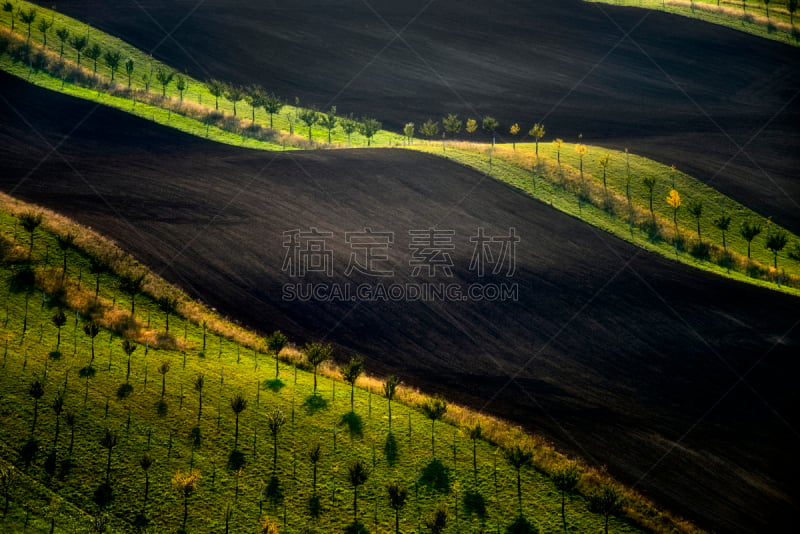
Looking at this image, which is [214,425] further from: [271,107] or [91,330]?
[271,107]

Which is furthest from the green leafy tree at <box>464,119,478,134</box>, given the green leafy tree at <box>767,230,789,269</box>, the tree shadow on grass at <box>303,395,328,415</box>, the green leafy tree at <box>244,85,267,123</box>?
the tree shadow on grass at <box>303,395,328,415</box>

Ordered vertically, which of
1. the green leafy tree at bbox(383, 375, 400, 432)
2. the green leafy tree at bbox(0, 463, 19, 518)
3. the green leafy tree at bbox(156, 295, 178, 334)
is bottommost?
the green leafy tree at bbox(383, 375, 400, 432)

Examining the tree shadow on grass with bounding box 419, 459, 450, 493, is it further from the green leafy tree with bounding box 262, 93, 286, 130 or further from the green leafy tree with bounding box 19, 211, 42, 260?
the green leafy tree with bounding box 262, 93, 286, 130

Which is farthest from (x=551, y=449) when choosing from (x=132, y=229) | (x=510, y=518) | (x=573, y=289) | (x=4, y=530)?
(x=132, y=229)

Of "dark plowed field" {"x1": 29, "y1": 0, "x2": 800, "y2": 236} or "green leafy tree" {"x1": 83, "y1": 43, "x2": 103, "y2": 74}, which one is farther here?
"dark plowed field" {"x1": 29, "y1": 0, "x2": 800, "y2": 236}

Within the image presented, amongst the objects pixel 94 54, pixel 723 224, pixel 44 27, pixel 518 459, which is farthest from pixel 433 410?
pixel 44 27

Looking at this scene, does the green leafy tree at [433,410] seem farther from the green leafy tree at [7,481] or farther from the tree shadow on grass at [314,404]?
the green leafy tree at [7,481]
